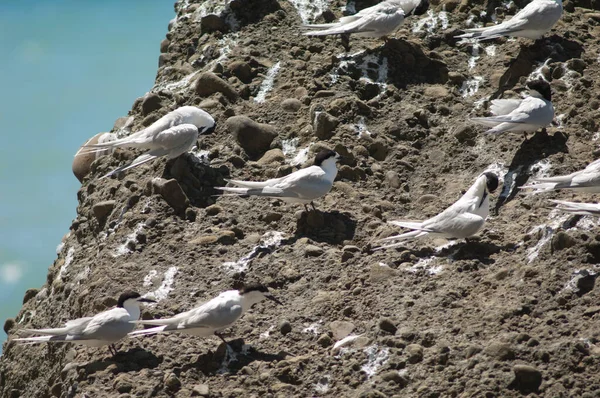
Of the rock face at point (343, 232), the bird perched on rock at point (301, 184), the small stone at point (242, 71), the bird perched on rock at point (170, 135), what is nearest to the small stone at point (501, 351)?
the rock face at point (343, 232)

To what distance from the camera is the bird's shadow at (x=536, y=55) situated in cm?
1016

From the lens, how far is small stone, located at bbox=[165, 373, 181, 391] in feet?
22.6

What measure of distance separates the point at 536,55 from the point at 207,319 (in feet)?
17.6

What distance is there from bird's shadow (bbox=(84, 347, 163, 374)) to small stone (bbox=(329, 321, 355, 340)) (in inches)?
54.7

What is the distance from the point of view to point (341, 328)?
729 centimetres

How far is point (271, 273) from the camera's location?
8.20 m

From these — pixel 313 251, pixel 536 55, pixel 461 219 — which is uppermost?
pixel 313 251

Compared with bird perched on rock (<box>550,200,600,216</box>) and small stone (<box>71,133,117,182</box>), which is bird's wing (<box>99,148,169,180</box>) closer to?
small stone (<box>71,133,117,182</box>)

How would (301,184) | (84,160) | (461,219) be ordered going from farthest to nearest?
(84,160), (301,184), (461,219)

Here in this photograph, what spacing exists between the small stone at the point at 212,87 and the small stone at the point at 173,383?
167 inches

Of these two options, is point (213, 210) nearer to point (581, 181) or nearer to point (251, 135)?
point (251, 135)

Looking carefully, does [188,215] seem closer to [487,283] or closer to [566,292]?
[487,283]

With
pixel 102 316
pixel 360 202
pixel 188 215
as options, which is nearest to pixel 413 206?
pixel 360 202

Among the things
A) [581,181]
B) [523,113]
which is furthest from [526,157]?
[581,181]
